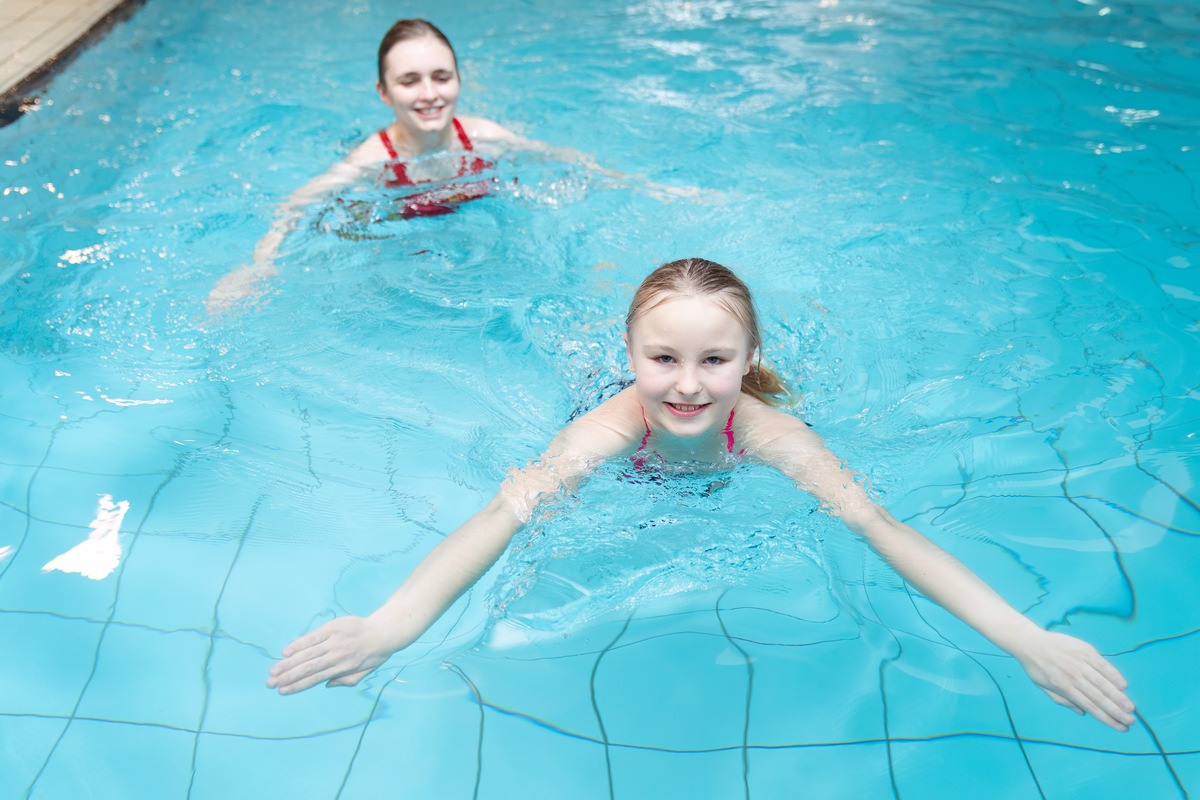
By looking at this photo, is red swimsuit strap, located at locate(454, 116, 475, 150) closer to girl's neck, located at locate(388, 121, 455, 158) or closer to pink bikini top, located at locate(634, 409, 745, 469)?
girl's neck, located at locate(388, 121, 455, 158)

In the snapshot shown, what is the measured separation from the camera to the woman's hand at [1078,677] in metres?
1.89

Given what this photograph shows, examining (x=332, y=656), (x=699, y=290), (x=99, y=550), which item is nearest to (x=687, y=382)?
(x=699, y=290)

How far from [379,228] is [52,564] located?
7.23ft

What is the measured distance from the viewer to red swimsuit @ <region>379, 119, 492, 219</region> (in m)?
4.54

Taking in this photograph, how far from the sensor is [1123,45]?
6.13 m

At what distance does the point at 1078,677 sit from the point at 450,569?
1.40m

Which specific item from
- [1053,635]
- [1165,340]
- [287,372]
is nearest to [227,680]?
[287,372]

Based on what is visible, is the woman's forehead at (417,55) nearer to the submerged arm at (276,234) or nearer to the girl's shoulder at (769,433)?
the submerged arm at (276,234)

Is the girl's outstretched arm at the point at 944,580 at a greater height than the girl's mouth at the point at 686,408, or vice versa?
the girl's mouth at the point at 686,408

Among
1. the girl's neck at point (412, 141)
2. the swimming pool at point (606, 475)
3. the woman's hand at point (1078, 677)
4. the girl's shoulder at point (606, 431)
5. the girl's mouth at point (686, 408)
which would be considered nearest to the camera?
the woman's hand at point (1078, 677)

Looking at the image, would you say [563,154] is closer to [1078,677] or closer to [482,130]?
[482,130]

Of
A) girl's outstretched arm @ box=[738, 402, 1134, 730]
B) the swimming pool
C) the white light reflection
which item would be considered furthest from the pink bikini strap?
the white light reflection

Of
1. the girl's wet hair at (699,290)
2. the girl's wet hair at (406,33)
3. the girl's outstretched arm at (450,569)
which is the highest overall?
the girl's wet hair at (406,33)

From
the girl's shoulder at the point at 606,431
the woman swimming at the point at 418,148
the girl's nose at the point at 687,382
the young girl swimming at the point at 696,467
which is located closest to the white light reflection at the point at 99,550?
the young girl swimming at the point at 696,467
